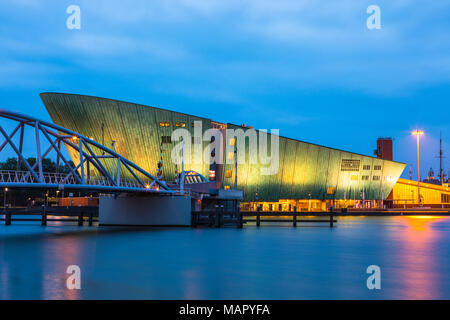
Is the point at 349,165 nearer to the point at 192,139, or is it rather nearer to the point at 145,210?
the point at 192,139

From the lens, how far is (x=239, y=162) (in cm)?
9069

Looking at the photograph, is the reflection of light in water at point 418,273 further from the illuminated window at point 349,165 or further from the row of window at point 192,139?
the illuminated window at point 349,165

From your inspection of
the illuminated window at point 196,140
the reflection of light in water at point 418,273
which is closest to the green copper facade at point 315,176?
the illuminated window at point 196,140

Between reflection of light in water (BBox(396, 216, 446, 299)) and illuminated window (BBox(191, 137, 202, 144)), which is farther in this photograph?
illuminated window (BBox(191, 137, 202, 144))

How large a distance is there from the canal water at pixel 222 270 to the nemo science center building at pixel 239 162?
37.2 m

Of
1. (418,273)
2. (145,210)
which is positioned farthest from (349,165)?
(418,273)

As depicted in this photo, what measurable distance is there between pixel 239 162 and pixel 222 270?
71431 mm

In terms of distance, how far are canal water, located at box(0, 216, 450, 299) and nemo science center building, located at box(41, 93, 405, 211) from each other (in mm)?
37184

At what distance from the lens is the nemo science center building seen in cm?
8100

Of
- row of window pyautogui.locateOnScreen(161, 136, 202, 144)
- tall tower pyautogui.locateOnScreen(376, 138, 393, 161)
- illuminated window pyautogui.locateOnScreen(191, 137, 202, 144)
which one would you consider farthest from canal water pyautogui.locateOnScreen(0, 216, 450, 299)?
tall tower pyautogui.locateOnScreen(376, 138, 393, 161)

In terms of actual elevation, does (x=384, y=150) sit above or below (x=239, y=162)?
above

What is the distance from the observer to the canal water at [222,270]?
14.5 m

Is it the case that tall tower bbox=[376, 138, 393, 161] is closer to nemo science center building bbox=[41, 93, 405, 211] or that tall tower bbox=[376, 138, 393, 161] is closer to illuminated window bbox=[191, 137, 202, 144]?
nemo science center building bbox=[41, 93, 405, 211]
